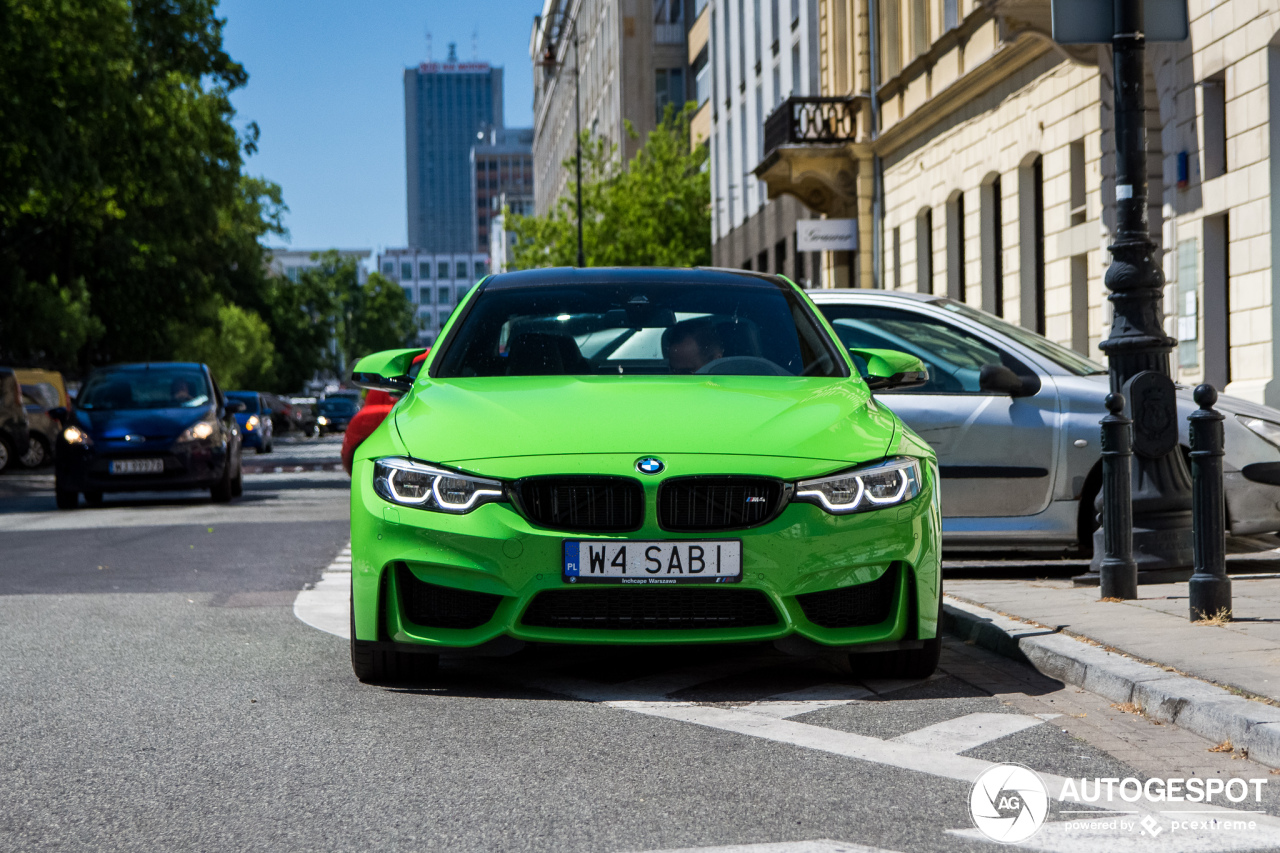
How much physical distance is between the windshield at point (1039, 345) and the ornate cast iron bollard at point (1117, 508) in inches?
63.9

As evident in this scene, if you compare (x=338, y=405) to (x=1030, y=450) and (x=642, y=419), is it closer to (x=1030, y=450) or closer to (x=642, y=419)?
(x=1030, y=450)

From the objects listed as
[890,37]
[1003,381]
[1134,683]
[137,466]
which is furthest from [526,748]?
[890,37]

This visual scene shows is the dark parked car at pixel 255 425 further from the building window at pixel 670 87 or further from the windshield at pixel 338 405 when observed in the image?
the building window at pixel 670 87

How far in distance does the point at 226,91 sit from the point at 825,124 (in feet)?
46.7

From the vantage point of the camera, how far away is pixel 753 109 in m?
43.0

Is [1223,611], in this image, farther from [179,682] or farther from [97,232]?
[97,232]

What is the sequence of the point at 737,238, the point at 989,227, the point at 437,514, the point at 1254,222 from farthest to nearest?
the point at 737,238
the point at 989,227
the point at 1254,222
the point at 437,514

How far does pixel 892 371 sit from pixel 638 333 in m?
1.01

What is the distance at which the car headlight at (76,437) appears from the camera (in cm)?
1906

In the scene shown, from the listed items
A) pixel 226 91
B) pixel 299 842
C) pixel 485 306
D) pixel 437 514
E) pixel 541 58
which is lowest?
pixel 299 842

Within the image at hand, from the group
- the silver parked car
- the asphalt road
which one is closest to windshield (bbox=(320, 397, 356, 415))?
the silver parked car

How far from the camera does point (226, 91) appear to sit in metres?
39.3

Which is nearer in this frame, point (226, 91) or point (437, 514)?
point (437, 514)

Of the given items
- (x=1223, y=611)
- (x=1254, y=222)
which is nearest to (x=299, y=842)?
(x=1223, y=611)
